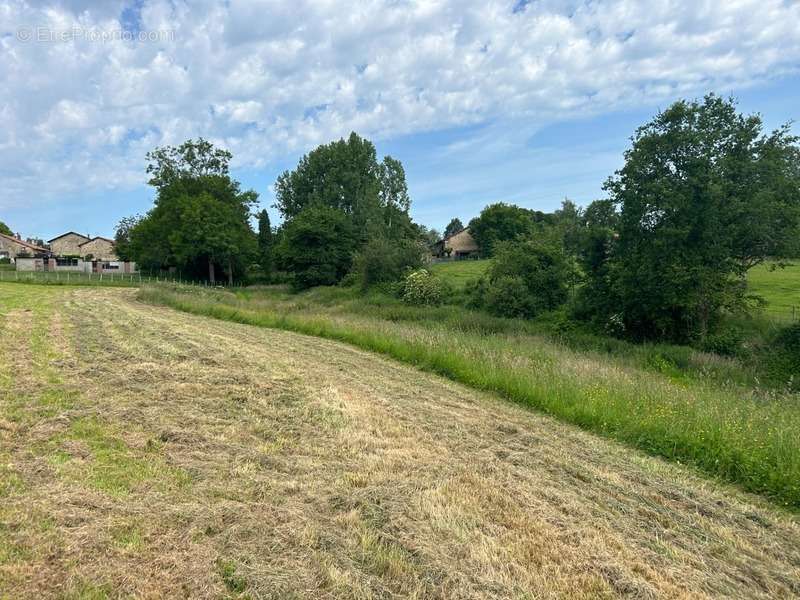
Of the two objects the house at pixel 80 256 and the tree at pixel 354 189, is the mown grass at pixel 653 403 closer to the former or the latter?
the tree at pixel 354 189

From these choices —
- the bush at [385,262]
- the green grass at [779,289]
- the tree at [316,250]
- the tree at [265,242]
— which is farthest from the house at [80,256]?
the green grass at [779,289]

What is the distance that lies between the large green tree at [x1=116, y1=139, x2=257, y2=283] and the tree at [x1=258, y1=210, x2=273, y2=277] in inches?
208

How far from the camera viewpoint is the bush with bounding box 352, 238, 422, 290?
3456cm

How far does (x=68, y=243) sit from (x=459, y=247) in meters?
83.5

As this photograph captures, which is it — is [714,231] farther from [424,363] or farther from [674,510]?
[674,510]

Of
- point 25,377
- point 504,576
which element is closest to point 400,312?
point 25,377

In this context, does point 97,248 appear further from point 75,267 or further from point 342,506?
point 342,506

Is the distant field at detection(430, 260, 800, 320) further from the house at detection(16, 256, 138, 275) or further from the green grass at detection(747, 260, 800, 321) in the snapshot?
the house at detection(16, 256, 138, 275)

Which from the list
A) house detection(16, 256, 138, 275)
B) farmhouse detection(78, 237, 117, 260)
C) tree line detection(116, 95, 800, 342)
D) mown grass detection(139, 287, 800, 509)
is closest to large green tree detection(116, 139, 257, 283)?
house detection(16, 256, 138, 275)

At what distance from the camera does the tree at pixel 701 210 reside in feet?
53.0

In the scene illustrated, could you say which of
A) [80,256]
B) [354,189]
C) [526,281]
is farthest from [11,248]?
[526,281]

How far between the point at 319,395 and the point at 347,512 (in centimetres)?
389

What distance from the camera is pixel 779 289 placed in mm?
25734

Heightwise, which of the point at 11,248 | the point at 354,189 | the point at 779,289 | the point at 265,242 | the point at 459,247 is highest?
the point at 354,189
